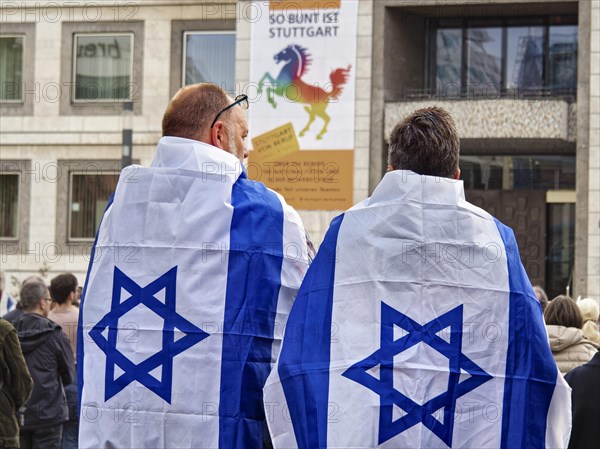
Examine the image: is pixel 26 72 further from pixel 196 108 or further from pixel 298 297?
pixel 298 297

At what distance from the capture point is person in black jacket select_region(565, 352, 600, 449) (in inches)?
280

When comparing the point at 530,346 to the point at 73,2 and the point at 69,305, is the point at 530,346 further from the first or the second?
the point at 73,2

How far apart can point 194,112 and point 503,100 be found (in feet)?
68.1

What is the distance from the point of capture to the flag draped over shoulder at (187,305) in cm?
517

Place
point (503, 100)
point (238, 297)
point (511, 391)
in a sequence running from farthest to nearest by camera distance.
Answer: point (503, 100) < point (238, 297) < point (511, 391)

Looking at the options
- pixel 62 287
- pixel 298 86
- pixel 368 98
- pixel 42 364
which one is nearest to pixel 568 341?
pixel 42 364

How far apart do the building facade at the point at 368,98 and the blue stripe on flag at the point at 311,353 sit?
1980cm

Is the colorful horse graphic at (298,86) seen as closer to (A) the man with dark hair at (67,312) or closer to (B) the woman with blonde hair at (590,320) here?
(A) the man with dark hair at (67,312)

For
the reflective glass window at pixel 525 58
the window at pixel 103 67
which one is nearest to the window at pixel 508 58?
the reflective glass window at pixel 525 58

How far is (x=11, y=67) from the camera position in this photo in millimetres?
32562

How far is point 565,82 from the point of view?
27578 millimetres

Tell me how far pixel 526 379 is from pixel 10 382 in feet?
18.0

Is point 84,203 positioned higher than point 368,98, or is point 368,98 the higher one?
point 368,98

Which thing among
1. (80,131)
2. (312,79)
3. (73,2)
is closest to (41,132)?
(80,131)
